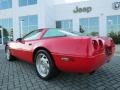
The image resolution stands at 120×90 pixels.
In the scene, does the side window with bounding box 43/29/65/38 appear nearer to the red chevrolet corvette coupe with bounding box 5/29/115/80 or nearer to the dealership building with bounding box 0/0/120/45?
the red chevrolet corvette coupe with bounding box 5/29/115/80

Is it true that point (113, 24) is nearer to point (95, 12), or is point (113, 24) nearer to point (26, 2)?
point (95, 12)

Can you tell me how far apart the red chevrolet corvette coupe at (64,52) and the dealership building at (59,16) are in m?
15.3

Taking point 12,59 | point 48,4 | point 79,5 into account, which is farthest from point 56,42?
point 48,4

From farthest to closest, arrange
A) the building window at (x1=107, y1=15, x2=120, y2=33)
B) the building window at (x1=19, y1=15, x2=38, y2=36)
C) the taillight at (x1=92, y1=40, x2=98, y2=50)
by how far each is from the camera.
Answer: the building window at (x1=19, y1=15, x2=38, y2=36), the building window at (x1=107, y1=15, x2=120, y2=33), the taillight at (x1=92, y1=40, x2=98, y2=50)

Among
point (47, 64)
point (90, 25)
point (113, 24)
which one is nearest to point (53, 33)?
point (47, 64)

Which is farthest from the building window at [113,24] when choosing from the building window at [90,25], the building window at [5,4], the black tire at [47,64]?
the black tire at [47,64]

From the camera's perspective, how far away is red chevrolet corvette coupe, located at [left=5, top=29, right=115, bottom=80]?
396 centimetres

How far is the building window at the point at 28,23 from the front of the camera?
25516 mm

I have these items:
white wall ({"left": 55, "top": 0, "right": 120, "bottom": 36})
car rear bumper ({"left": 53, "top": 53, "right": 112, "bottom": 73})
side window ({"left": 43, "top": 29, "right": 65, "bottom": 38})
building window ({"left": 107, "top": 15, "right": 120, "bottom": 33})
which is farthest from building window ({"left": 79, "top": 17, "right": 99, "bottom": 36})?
car rear bumper ({"left": 53, "top": 53, "right": 112, "bottom": 73})

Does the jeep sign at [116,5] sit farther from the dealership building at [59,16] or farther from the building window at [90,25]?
the building window at [90,25]

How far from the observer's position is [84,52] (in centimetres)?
392

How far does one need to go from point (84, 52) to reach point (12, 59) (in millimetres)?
4573

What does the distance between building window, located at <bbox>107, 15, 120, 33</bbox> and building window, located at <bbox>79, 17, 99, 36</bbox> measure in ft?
4.51

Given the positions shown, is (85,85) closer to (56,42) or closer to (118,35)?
(56,42)
